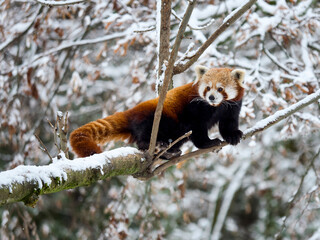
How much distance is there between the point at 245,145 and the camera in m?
7.87

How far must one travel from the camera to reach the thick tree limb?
1697 mm

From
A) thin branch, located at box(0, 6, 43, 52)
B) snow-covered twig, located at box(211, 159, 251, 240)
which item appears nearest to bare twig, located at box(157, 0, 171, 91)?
thin branch, located at box(0, 6, 43, 52)

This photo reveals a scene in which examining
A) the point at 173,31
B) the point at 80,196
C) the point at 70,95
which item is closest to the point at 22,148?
the point at 70,95

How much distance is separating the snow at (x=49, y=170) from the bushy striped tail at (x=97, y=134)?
0.52 m

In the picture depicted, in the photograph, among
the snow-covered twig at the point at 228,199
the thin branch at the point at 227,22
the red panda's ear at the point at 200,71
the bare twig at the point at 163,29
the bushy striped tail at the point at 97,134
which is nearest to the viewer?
the thin branch at the point at 227,22

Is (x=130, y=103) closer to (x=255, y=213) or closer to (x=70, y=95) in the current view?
(x=70, y=95)

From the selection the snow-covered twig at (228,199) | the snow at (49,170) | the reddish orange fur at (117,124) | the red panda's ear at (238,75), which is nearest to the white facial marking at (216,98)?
the reddish orange fur at (117,124)

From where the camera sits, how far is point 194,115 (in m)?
3.84

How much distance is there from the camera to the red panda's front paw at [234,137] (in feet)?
11.9

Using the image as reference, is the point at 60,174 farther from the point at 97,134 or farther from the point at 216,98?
the point at 216,98

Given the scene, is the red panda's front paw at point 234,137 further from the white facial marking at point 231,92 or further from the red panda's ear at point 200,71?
the red panda's ear at point 200,71

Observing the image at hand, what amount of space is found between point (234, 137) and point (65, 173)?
206 centimetres

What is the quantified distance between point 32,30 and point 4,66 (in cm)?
86

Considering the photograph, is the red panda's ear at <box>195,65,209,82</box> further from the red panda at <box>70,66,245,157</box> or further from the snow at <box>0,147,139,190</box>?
the snow at <box>0,147,139,190</box>
